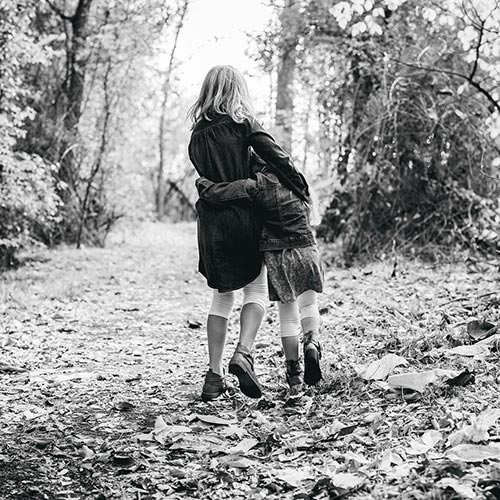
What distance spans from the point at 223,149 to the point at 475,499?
230cm

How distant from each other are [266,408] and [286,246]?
88 cm

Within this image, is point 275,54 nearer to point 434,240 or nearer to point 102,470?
point 434,240

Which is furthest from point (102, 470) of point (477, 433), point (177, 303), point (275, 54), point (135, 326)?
point (275, 54)

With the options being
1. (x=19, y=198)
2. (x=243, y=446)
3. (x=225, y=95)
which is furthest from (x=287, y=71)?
(x=243, y=446)

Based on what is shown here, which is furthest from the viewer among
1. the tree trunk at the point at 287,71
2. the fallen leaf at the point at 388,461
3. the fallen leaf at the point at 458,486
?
the tree trunk at the point at 287,71

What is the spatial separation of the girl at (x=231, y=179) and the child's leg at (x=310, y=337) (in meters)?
0.24

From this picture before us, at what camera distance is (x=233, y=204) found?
367 cm

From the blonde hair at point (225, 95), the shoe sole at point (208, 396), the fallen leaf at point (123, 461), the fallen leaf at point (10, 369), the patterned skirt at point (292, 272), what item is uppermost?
the blonde hair at point (225, 95)

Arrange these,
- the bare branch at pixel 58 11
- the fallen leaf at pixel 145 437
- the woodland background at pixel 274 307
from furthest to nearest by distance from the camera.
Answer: the bare branch at pixel 58 11 → the fallen leaf at pixel 145 437 → the woodland background at pixel 274 307

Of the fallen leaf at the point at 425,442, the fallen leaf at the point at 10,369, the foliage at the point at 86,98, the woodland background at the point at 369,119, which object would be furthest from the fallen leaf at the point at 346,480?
the foliage at the point at 86,98

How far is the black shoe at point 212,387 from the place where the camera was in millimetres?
3799

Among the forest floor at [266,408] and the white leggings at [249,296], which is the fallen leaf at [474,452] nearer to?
the forest floor at [266,408]

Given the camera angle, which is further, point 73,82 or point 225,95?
point 73,82

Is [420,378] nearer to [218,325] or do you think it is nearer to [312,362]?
[312,362]
